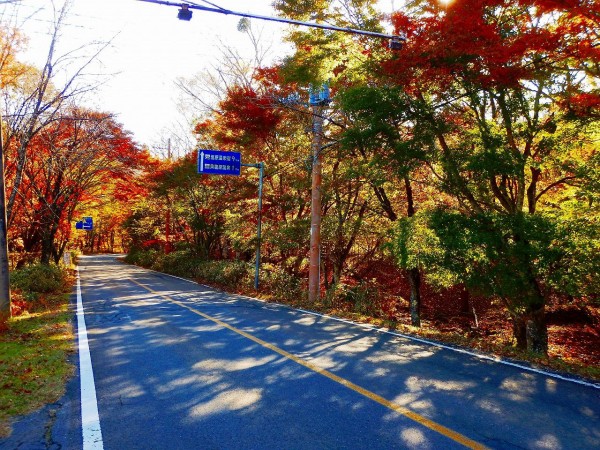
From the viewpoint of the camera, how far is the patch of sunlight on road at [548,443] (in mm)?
3707

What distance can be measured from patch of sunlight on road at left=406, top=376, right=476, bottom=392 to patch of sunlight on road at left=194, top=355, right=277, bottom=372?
85.6 inches

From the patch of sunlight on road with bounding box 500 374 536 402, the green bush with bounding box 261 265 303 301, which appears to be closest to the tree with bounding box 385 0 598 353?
the patch of sunlight on road with bounding box 500 374 536 402

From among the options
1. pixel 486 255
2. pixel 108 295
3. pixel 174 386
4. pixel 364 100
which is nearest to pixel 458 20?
pixel 364 100

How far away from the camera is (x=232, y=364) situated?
6.21 metres

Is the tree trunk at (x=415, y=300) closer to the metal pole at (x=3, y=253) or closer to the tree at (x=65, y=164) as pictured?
the tree at (x=65, y=164)

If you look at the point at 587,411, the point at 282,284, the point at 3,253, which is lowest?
the point at 587,411

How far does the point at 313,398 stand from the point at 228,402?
98 centimetres

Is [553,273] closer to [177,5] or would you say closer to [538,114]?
[538,114]

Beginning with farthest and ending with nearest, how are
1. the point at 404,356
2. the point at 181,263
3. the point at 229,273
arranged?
the point at 181,263, the point at 229,273, the point at 404,356

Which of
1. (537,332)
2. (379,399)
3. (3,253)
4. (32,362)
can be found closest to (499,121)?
(537,332)

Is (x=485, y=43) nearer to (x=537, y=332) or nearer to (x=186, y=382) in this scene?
(x=537, y=332)

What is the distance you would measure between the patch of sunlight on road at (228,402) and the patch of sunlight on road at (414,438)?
1.70 meters

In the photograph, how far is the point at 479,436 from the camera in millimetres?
3881

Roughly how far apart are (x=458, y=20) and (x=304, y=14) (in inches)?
204
